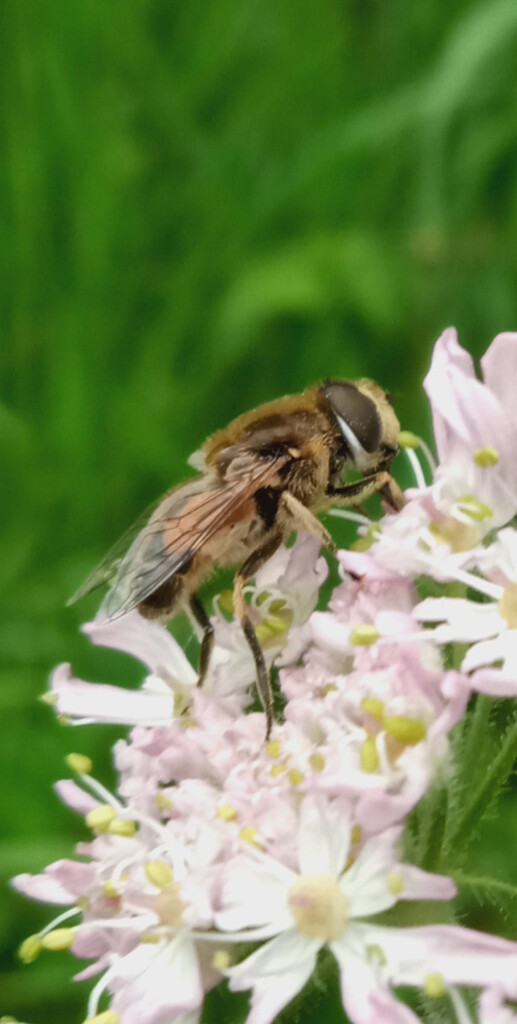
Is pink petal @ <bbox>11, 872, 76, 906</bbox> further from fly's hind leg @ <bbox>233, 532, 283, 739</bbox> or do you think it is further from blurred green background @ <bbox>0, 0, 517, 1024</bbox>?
blurred green background @ <bbox>0, 0, 517, 1024</bbox>

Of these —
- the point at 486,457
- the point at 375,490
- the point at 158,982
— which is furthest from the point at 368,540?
the point at 158,982

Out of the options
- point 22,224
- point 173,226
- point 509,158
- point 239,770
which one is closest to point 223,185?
point 173,226

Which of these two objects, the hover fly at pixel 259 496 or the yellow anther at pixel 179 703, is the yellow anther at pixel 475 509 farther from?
the yellow anther at pixel 179 703

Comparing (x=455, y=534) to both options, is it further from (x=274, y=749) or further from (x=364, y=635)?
(x=274, y=749)

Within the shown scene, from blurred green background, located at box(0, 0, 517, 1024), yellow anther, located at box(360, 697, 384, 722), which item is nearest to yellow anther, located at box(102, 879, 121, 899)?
yellow anther, located at box(360, 697, 384, 722)

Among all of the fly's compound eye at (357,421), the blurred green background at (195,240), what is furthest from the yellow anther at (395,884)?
the blurred green background at (195,240)

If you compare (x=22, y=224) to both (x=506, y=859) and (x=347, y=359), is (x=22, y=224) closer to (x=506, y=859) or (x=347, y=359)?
(x=347, y=359)
